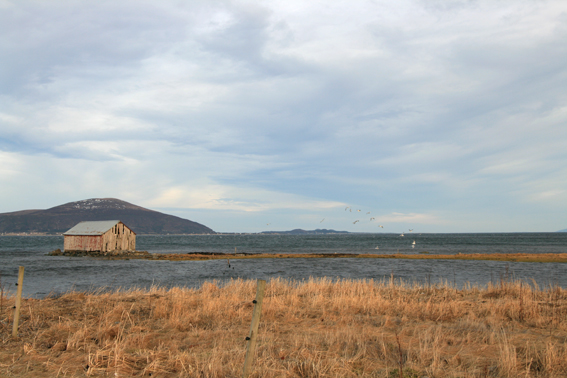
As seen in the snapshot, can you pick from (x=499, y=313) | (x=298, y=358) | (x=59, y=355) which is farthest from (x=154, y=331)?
(x=499, y=313)

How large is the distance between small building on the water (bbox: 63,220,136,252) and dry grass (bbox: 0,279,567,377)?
50.1m

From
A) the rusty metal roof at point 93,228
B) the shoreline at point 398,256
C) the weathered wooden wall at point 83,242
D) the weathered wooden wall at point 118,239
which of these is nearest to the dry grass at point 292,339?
the shoreline at point 398,256

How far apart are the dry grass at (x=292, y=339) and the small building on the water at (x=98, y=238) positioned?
5013cm

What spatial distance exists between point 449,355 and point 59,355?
27.0ft

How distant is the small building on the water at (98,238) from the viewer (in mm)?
60688

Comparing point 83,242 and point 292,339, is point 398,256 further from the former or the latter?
point 83,242

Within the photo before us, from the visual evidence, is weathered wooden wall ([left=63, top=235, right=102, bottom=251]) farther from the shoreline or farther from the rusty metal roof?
the shoreline

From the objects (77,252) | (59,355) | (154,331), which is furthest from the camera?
(77,252)

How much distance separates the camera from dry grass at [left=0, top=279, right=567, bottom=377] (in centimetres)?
684

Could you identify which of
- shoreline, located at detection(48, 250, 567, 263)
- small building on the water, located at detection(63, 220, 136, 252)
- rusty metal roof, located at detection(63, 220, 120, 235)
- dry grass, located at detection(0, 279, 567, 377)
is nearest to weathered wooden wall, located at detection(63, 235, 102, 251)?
small building on the water, located at detection(63, 220, 136, 252)

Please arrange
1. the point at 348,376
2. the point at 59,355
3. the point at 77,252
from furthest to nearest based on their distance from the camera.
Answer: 1. the point at 77,252
2. the point at 59,355
3. the point at 348,376

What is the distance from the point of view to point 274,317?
12.2 m

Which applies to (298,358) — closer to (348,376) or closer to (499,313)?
(348,376)

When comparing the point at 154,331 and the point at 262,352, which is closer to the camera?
the point at 262,352
